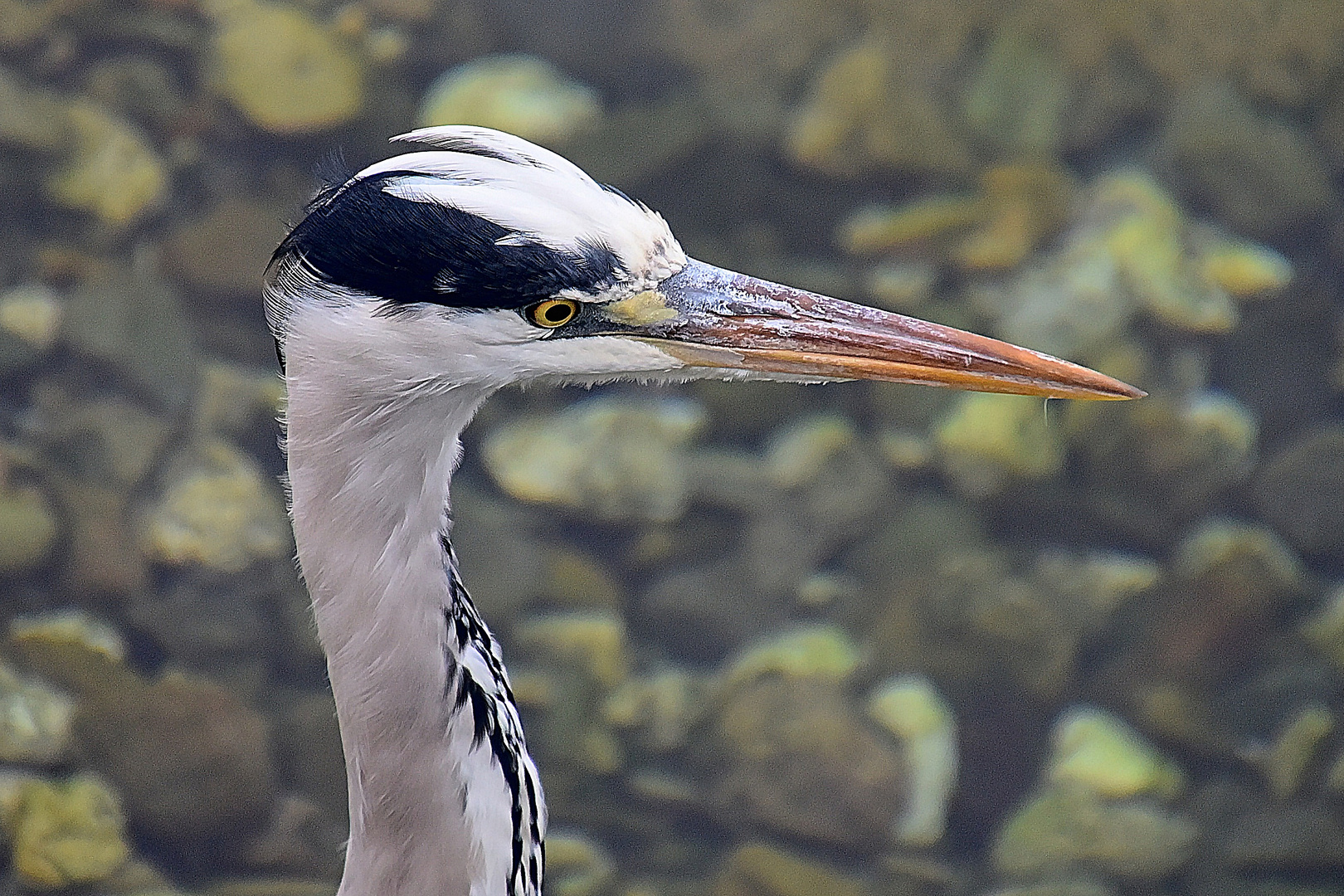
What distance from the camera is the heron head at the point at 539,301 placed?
1254mm

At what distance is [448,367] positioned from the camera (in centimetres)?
131

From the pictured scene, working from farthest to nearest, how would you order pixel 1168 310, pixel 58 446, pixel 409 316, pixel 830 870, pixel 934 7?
pixel 934 7 < pixel 1168 310 < pixel 58 446 < pixel 830 870 < pixel 409 316

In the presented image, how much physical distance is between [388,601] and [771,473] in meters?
2.08

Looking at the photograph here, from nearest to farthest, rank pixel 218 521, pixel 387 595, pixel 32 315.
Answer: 1. pixel 387 595
2. pixel 218 521
3. pixel 32 315

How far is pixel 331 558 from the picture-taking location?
1.34 metres

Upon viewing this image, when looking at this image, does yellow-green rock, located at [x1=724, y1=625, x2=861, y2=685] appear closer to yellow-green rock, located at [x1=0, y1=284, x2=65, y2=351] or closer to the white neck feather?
the white neck feather

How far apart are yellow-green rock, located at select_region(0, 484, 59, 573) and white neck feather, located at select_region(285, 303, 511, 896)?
5.95 feet

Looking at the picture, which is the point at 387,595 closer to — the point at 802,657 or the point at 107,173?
the point at 802,657

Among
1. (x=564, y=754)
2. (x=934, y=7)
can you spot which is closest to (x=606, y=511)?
(x=564, y=754)

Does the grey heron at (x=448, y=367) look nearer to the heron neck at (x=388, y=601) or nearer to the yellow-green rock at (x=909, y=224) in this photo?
the heron neck at (x=388, y=601)

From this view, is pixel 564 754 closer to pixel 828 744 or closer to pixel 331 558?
pixel 828 744

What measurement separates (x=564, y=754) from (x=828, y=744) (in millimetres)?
577

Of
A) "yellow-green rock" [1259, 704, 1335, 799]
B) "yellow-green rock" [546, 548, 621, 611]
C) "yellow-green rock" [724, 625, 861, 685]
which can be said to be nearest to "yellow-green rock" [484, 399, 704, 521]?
"yellow-green rock" [546, 548, 621, 611]

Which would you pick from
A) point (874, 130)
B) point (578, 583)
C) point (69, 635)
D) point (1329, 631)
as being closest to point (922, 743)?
point (578, 583)
